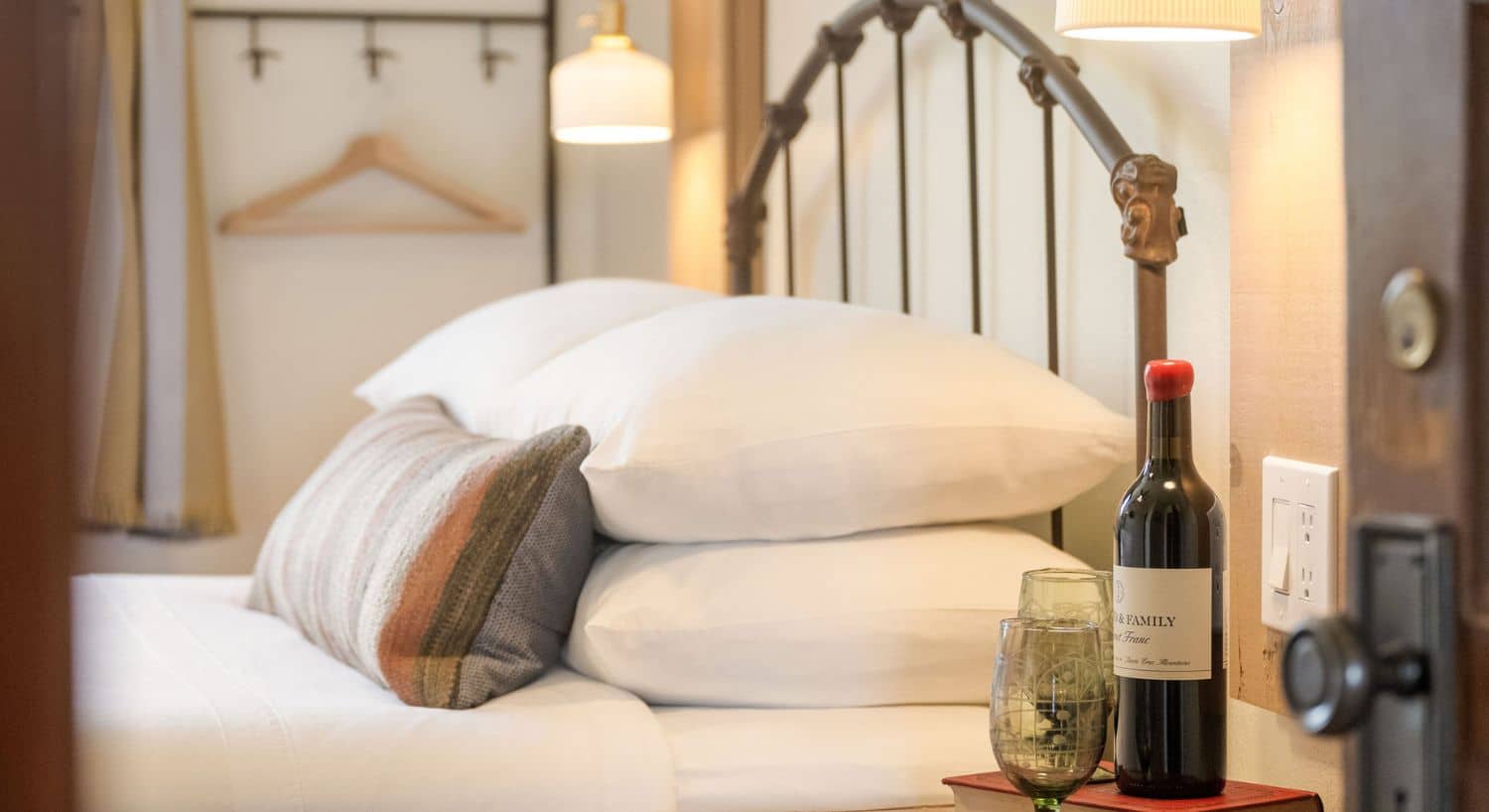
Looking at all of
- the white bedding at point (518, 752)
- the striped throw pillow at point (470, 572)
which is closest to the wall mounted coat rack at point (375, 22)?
the striped throw pillow at point (470, 572)

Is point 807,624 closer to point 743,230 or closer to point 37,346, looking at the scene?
point 37,346

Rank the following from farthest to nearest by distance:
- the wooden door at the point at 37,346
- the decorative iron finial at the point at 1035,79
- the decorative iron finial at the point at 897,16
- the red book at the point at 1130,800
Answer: the decorative iron finial at the point at 897,16 → the decorative iron finial at the point at 1035,79 → the red book at the point at 1130,800 → the wooden door at the point at 37,346

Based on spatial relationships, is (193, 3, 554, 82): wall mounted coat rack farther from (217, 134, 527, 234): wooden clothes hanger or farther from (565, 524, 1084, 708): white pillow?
(565, 524, 1084, 708): white pillow

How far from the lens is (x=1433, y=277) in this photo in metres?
0.44

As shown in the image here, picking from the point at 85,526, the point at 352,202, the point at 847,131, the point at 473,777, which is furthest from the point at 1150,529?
the point at 352,202

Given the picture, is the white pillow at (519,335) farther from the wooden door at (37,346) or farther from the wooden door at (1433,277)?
the wooden door at (37,346)

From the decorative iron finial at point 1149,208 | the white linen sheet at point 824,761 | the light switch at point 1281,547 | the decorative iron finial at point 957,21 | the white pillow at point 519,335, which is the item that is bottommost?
the white linen sheet at point 824,761

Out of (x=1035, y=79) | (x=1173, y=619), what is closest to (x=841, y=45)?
(x=1035, y=79)

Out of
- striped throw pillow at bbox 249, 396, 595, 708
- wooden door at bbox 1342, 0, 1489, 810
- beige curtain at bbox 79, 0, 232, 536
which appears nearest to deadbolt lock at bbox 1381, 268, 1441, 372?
→ wooden door at bbox 1342, 0, 1489, 810

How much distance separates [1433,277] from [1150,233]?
0.71m

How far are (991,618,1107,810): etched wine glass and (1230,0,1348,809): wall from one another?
155 millimetres

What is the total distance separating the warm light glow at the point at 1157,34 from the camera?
38.4 inches

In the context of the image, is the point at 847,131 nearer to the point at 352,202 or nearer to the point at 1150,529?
the point at 1150,529

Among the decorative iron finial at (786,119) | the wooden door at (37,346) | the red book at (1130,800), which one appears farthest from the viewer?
the decorative iron finial at (786,119)
